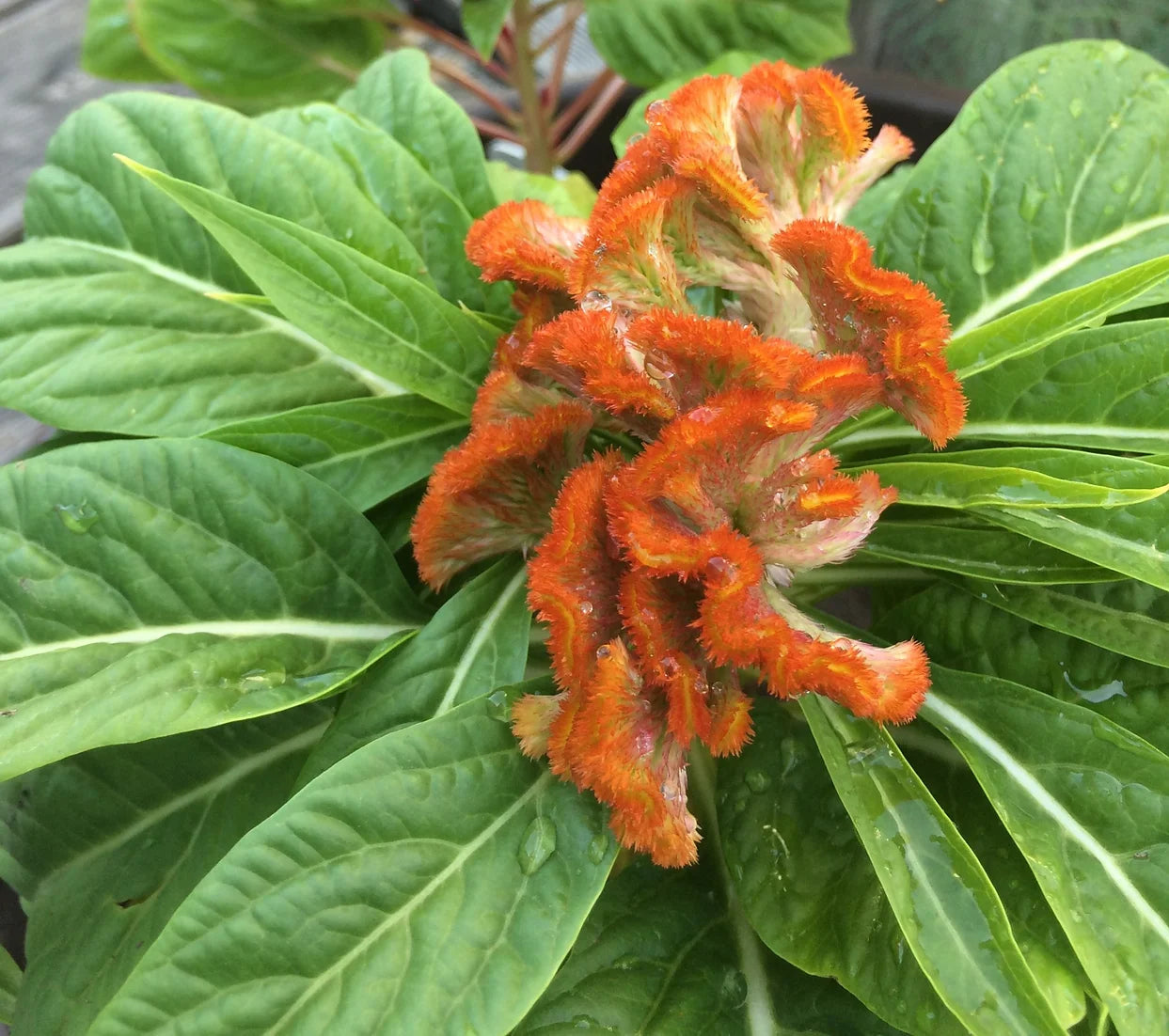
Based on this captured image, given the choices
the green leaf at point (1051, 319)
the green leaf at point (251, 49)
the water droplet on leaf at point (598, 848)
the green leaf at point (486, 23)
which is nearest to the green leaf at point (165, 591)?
the water droplet on leaf at point (598, 848)

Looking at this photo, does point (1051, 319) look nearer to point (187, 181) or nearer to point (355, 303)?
point (355, 303)

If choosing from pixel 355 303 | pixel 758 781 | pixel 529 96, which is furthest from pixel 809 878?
pixel 529 96

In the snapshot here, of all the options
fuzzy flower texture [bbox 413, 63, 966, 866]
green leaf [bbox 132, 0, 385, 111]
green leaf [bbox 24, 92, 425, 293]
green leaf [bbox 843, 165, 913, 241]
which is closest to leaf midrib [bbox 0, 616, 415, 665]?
fuzzy flower texture [bbox 413, 63, 966, 866]

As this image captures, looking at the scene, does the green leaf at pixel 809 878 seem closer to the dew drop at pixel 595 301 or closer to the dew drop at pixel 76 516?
the dew drop at pixel 595 301

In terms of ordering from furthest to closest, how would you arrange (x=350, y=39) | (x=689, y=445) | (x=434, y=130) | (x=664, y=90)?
(x=350, y=39) → (x=664, y=90) → (x=434, y=130) → (x=689, y=445)

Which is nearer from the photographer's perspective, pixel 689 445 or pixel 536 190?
pixel 689 445
